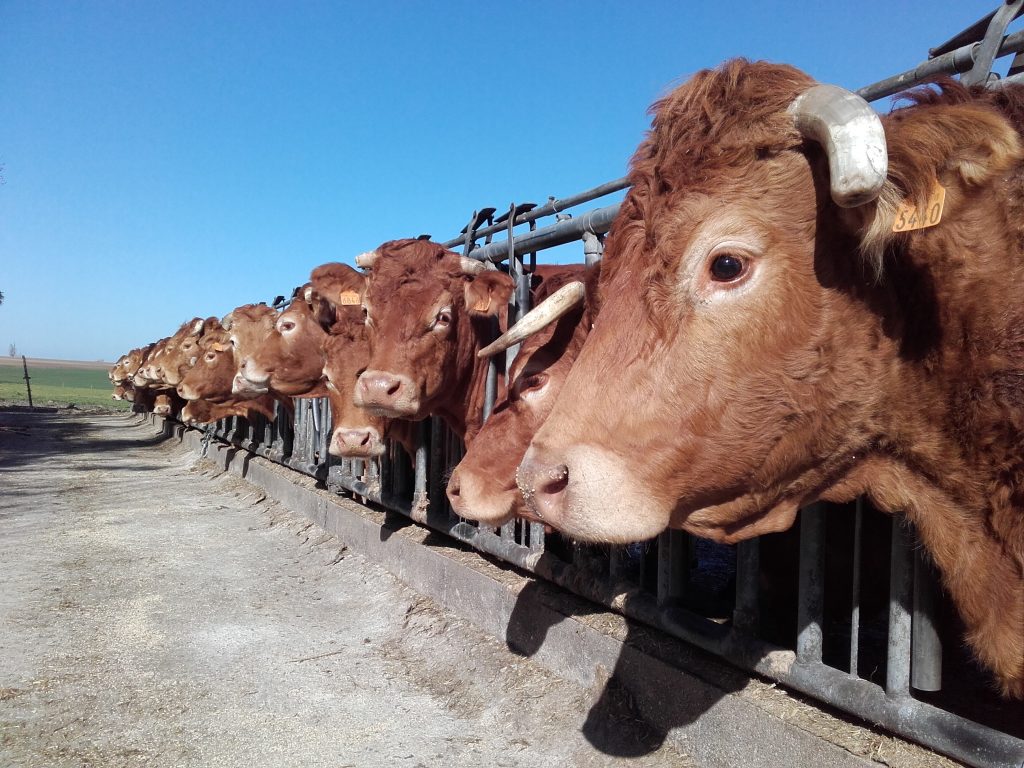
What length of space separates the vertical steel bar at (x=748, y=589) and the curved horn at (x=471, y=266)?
9.00ft

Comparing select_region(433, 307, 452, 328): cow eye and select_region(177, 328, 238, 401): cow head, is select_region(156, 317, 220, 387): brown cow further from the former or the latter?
select_region(433, 307, 452, 328): cow eye

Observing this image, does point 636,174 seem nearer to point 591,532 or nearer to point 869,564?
point 591,532

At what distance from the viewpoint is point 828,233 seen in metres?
1.74

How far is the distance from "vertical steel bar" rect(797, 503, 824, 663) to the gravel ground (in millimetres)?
703

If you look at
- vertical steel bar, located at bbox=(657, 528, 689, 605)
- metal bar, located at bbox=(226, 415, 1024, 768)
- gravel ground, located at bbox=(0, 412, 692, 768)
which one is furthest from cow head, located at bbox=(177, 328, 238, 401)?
vertical steel bar, located at bbox=(657, 528, 689, 605)

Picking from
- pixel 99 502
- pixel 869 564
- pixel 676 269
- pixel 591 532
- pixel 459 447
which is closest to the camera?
pixel 591 532

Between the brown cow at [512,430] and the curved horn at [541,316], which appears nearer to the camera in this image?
the curved horn at [541,316]

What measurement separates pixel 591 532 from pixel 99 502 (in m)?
10.3

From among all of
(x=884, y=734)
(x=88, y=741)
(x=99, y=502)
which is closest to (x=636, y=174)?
(x=884, y=734)

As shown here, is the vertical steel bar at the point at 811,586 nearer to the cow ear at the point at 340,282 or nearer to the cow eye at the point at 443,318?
the cow eye at the point at 443,318

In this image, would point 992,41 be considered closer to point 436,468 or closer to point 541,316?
point 541,316

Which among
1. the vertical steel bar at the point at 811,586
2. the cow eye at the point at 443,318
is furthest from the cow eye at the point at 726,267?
the cow eye at the point at 443,318

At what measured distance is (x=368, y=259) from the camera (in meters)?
5.24

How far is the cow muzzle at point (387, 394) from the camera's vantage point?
14.6 feet
